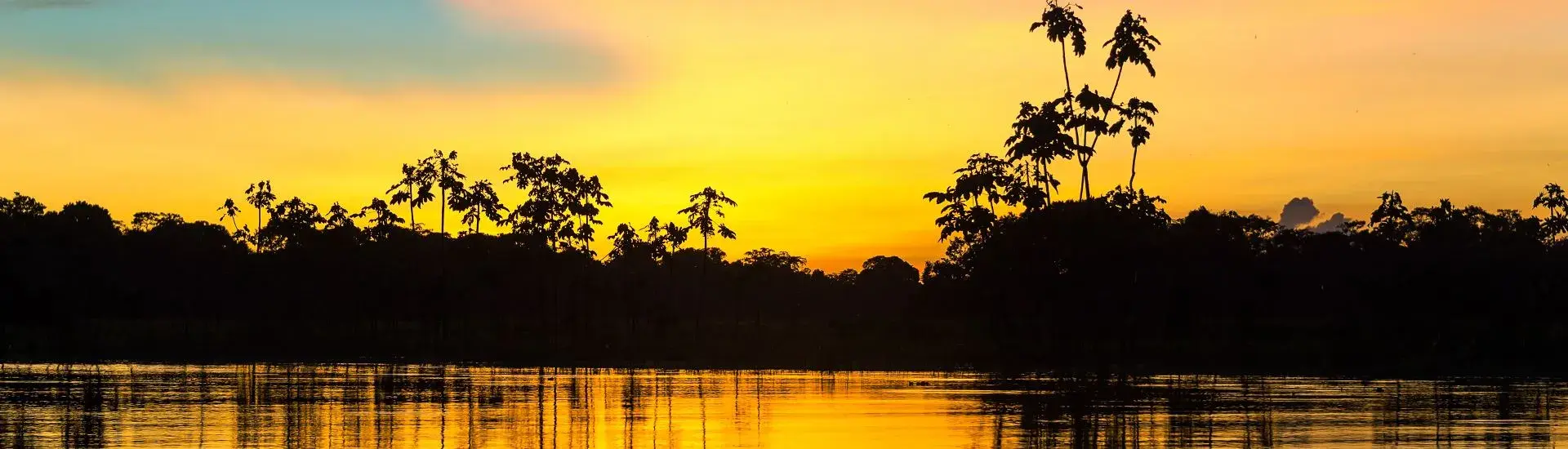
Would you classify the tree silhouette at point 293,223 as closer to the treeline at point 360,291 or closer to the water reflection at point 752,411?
the treeline at point 360,291

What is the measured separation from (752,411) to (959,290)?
7041 centimetres

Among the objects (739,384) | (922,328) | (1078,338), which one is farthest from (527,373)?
(922,328)

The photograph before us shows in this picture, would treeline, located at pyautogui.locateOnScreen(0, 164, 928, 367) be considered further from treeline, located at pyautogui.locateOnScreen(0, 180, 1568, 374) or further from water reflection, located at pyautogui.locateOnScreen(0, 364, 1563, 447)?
water reflection, located at pyautogui.locateOnScreen(0, 364, 1563, 447)

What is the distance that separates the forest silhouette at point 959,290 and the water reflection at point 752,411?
52.2 ft

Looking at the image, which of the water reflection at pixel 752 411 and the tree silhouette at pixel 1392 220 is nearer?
the water reflection at pixel 752 411

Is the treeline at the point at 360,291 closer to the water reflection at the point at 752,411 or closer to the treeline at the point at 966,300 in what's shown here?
the treeline at the point at 966,300

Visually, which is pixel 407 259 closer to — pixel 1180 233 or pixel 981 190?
pixel 981 190

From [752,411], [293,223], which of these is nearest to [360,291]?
[293,223]

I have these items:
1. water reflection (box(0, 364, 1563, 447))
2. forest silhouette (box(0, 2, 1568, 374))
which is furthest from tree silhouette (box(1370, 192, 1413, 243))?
water reflection (box(0, 364, 1563, 447))

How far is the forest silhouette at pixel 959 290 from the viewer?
86.7 metres

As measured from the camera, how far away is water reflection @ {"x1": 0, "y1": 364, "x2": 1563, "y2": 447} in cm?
3612

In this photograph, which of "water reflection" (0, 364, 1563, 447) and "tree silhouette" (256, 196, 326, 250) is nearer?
"water reflection" (0, 364, 1563, 447)

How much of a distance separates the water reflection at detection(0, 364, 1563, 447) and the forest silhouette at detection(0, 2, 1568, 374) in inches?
626

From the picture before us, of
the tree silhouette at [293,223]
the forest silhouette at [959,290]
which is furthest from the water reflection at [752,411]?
the tree silhouette at [293,223]
